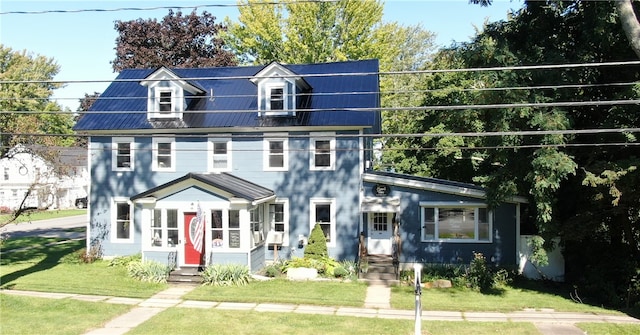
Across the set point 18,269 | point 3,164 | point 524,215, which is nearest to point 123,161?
point 18,269

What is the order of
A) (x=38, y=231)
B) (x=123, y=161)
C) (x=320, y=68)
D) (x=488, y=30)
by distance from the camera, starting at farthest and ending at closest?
(x=38, y=231)
(x=320, y=68)
(x=123, y=161)
(x=488, y=30)

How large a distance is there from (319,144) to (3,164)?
50.8 metres

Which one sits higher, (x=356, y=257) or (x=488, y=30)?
(x=488, y=30)

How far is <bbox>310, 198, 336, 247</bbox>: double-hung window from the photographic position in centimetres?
2056

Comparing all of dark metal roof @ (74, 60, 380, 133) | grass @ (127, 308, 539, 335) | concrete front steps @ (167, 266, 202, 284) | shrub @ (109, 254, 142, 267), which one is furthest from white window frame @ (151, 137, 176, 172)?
grass @ (127, 308, 539, 335)

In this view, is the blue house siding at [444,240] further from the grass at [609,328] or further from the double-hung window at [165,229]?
the double-hung window at [165,229]

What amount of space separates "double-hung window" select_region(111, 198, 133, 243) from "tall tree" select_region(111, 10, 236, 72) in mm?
17995

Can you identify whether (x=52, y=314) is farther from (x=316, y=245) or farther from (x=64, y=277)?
(x=316, y=245)

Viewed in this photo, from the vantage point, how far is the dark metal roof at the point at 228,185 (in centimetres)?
1833

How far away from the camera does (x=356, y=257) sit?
20297 mm

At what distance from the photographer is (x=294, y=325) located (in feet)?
42.2

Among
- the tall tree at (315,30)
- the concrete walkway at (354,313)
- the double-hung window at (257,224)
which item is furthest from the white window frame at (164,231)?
the tall tree at (315,30)

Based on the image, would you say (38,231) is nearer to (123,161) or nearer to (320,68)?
(123,161)

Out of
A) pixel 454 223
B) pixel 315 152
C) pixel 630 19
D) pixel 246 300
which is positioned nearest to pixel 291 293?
pixel 246 300
